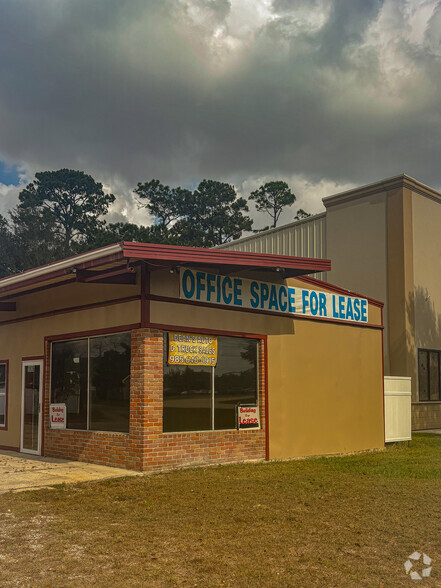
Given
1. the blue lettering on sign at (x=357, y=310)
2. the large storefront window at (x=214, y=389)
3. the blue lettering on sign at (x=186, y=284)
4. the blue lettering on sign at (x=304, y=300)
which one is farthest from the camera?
the blue lettering on sign at (x=357, y=310)

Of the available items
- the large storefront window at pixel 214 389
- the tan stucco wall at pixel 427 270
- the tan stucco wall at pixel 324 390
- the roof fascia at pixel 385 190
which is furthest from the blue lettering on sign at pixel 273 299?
the roof fascia at pixel 385 190

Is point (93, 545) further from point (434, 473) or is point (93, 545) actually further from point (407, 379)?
point (407, 379)

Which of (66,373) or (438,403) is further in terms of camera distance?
(438,403)

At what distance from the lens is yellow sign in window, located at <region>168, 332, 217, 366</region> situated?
12.2 m

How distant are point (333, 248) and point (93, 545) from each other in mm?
19027

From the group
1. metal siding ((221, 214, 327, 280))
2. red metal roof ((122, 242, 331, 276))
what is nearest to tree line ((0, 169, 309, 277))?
metal siding ((221, 214, 327, 280))

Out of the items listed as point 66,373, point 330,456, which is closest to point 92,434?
point 66,373

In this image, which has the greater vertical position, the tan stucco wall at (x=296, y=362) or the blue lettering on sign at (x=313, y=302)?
the blue lettering on sign at (x=313, y=302)

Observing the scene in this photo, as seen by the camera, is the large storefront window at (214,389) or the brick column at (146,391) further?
the large storefront window at (214,389)

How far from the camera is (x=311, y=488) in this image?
33.8 feet

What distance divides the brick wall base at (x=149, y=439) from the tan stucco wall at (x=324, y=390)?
1.55 m

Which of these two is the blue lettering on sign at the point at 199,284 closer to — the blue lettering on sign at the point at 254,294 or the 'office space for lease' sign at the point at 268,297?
the 'office space for lease' sign at the point at 268,297

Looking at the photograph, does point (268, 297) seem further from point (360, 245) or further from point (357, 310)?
point (360, 245)

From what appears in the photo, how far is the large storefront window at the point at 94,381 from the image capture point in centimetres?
1234
